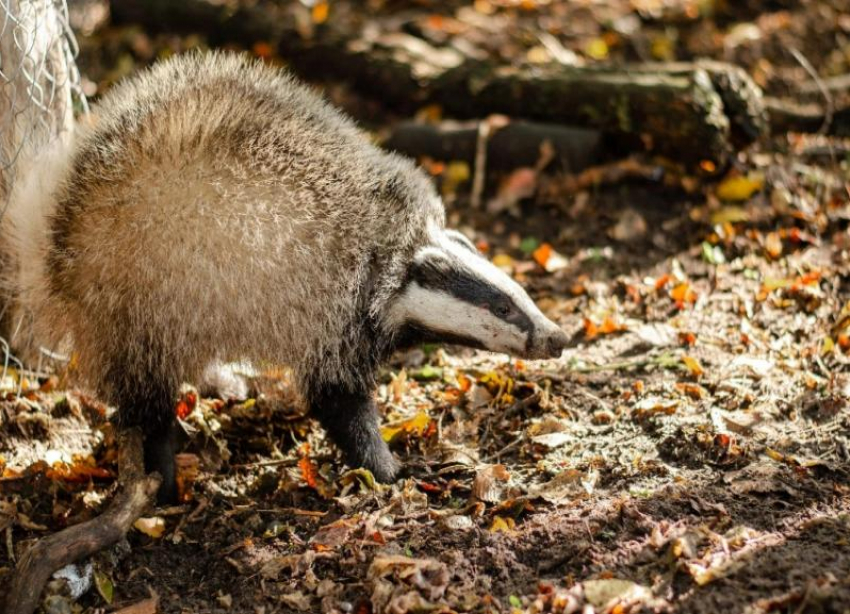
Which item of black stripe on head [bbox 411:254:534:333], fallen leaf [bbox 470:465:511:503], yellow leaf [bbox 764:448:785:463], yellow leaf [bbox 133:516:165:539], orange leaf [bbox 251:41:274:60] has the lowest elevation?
yellow leaf [bbox 133:516:165:539]

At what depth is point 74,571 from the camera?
4.01 m

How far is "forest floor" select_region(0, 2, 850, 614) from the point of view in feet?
12.2

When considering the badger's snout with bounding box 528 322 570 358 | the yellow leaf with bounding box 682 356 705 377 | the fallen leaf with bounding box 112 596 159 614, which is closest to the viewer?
the fallen leaf with bounding box 112 596 159 614

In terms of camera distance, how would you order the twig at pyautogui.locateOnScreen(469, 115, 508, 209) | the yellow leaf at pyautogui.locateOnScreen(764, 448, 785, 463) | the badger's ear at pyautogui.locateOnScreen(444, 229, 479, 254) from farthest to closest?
the twig at pyautogui.locateOnScreen(469, 115, 508, 209) < the badger's ear at pyautogui.locateOnScreen(444, 229, 479, 254) < the yellow leaf at pyautogui.locateOnScreen(764, 448, 785, 463)

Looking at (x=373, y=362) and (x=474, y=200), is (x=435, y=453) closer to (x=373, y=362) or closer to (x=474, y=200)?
(x=373, y=362)

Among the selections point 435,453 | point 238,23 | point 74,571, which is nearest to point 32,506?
point 74,571

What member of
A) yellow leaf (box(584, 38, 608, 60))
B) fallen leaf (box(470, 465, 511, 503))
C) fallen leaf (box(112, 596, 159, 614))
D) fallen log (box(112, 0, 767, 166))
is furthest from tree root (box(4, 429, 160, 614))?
yellow leaf (box(584, 38, 608, 60))

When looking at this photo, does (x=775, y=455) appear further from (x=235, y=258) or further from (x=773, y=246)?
(x=235, y=258)

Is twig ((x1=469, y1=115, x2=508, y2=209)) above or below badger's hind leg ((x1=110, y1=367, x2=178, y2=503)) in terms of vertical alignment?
above

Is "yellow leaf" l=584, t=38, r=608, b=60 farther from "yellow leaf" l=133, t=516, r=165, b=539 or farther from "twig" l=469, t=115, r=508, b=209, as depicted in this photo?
"yellow leaf" l=133, t=516, r=165, b=539

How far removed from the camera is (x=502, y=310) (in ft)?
15.3

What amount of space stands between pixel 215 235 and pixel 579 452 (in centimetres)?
198

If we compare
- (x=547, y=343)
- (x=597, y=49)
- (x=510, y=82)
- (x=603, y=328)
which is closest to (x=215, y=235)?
(x=547, y=343)

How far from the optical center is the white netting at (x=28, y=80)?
463cm
